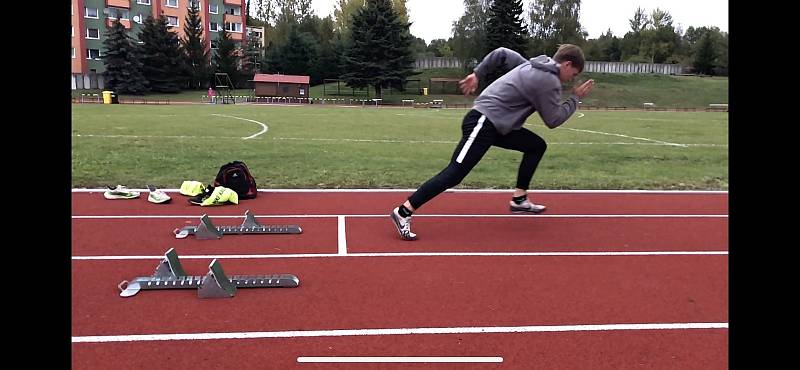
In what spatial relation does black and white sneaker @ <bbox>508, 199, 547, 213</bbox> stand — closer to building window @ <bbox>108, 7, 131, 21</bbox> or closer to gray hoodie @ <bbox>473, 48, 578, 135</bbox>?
gray hoodie @ <bbox>473, 48, 578, 135</bbox>

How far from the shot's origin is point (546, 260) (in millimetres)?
5180

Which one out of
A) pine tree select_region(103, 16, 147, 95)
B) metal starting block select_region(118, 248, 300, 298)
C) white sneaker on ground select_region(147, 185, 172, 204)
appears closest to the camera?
metal starting block select_region(118, 248, 300, 298)

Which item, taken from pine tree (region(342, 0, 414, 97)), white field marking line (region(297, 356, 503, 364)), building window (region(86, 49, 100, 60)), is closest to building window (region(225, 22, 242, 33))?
building window (region(86, 49, 100, 60))

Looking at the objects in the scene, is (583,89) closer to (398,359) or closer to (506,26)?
(398,359)

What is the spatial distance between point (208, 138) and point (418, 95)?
48615 mm

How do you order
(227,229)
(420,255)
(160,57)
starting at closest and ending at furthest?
(420,255) < (227,229) < (160,57)

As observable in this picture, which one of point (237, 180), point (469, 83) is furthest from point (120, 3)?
point (469, 83)

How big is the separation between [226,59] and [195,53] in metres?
3.46

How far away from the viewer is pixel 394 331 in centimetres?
362

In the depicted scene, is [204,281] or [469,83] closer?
[204,281]

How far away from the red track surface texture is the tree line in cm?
5428

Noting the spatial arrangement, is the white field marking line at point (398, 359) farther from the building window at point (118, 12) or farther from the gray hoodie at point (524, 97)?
the building window at point (118, 12)

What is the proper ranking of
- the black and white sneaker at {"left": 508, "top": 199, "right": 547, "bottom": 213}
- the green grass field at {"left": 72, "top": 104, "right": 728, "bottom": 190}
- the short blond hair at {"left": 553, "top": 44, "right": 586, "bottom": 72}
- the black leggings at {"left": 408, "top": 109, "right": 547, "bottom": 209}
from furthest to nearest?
the green grass field at {"left": 72, "top": 104, "right": 728, "bottom": 190} → the black and white sneaker at {"left": 508, "top": 199, "right": 547, "bottom": 213} → the black leggings at {"left": 408, "top": 109, "right": 547, "bottom": 209} → the short blond hair at {"left": 553, "top": 44, "right": 586, "bottom": 72}

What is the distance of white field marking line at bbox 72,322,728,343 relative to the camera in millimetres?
3475
